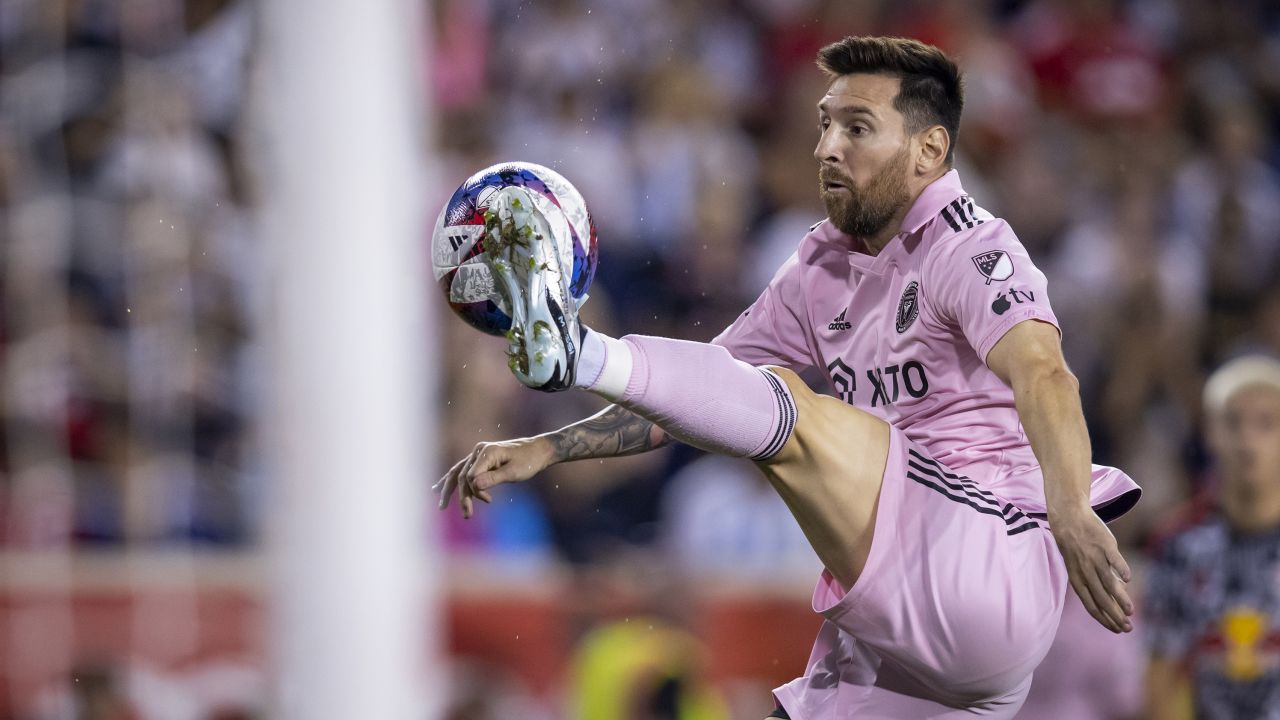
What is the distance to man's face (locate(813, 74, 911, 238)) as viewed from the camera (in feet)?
9.61

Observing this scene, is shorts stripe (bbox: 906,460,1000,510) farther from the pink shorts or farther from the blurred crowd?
the blurred crowd

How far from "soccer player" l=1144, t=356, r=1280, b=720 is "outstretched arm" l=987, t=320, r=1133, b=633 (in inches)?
85.7

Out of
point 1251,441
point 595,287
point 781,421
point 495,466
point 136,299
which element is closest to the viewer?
point 781,421

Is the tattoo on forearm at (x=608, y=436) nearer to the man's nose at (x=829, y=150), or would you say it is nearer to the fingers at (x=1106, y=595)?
the man's nose at (x=829, y=150)

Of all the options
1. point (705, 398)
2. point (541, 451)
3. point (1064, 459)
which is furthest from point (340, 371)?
point (1064, 459)

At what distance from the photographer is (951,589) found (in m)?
2.83

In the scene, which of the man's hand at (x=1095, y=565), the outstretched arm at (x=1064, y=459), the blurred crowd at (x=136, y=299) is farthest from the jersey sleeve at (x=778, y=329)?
the blurred crowd at (x=136, y=299)

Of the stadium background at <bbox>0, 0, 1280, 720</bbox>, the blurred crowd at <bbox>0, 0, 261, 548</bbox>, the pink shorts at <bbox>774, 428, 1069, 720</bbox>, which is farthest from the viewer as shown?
the blurred crowd at <bbox>0, 0, 261, 548</bbox>

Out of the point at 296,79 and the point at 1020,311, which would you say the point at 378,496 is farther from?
the point at 1020,311

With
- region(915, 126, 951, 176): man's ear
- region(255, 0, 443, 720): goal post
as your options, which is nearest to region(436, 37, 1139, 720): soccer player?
region(915, 126, 951, 176): man's ear

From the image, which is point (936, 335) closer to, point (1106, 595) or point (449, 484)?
point (1106, 595)

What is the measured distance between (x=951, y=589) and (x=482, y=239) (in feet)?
3.04

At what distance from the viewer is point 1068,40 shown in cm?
754

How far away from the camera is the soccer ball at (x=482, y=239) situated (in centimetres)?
270
